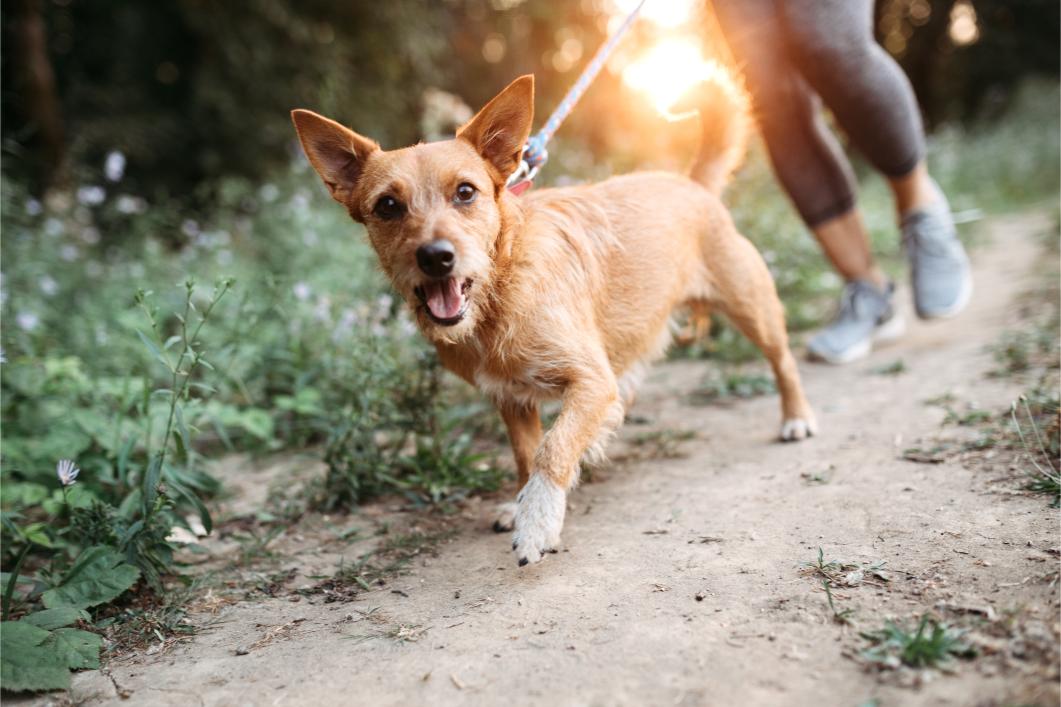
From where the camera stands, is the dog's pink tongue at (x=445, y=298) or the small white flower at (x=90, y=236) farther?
the small white flower at (x=90, y=236)

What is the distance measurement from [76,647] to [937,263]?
4340mm

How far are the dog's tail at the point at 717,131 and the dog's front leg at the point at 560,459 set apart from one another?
1.47m

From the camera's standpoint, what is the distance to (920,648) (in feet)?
5.07

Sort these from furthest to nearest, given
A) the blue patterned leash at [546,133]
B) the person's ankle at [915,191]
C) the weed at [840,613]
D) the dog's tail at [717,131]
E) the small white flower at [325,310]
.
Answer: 1. the person's ankle at [915,191]
2. the small white flower at [325,310]
3. the dog's tail at [717,131]
4. the blue patterned leash at [546,133]
5. the weed at [840,613]

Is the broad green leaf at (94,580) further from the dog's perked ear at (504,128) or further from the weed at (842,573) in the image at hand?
the weed at (842,573)

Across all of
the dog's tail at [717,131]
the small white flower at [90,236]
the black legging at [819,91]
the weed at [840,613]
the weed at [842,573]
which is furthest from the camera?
the small white flower at [90,236]

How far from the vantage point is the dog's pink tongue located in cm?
237

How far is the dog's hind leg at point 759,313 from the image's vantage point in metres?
3.29

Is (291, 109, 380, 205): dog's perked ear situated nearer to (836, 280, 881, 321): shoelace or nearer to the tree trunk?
(836, 280, 881, 321): shoelace

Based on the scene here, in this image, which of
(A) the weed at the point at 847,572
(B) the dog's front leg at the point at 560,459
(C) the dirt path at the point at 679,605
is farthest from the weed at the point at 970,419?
(B) the dog's front leg at the point at 560,459

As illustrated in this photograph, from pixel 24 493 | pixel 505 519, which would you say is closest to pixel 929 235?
pixel 505 519

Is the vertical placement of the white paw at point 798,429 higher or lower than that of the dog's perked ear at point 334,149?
lower

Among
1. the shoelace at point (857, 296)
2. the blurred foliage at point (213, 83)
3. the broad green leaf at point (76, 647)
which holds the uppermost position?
the blurred foliage at point (213, 83)

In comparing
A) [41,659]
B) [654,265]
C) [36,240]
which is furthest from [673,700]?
[36,240]
